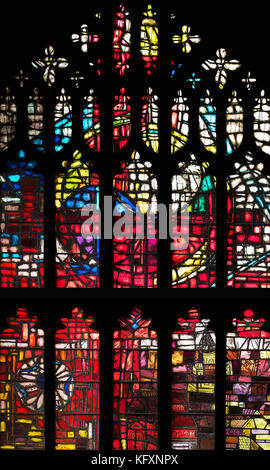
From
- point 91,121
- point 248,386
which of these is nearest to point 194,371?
point 248,386

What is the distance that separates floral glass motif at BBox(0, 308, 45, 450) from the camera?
12.6ft

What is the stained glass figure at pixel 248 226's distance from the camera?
12.7 ft

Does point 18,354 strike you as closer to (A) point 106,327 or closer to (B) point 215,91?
(A) point 106,327

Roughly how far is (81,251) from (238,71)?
67.1 inches

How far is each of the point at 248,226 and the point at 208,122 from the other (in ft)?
2.62

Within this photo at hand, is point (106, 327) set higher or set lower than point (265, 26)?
lower

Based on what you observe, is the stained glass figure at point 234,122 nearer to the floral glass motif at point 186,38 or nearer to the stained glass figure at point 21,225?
the floral glass motif at point 186,38

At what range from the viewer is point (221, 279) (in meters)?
3.82

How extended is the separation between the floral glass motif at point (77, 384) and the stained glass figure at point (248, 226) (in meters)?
1.10

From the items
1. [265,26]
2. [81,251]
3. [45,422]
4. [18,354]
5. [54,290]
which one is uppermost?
[265,26]

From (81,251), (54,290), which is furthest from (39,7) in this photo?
(54,290)

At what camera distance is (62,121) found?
392 cm

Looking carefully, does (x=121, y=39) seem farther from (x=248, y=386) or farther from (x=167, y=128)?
(x=248, y=386)

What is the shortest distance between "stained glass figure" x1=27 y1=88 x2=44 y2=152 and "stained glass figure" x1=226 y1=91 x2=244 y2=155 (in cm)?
133
